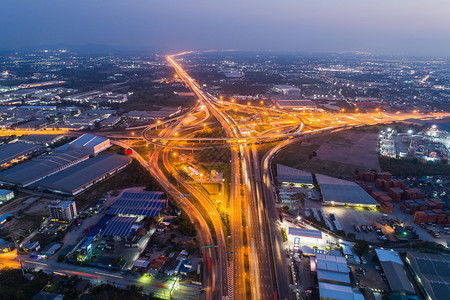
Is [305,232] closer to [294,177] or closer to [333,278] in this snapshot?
[333,278]

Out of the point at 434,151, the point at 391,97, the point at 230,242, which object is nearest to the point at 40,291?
the point at 230,242

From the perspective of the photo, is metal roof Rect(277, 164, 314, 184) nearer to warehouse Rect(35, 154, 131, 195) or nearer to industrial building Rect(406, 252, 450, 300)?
industrial building Rect(406, 252, 450, 300)

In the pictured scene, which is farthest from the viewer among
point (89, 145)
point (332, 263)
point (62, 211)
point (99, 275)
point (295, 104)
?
point (295, 104)

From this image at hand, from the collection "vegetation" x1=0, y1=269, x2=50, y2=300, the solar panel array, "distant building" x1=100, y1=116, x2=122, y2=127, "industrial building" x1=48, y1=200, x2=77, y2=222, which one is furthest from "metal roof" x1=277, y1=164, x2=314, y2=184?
"distant building" x1=100, y1=116, x2=122, y2=127

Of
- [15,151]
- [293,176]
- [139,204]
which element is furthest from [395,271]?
[15,151]

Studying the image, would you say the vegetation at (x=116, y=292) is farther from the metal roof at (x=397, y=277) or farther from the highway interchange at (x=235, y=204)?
the metal roof at (x=397, y=277)

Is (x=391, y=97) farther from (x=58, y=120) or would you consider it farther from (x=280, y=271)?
(x=58, y=120)

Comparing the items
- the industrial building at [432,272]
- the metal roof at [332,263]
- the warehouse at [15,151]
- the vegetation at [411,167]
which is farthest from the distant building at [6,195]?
the vegetation at [411,167]
